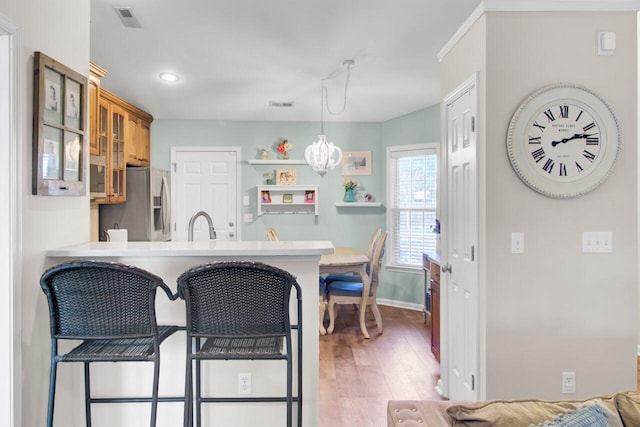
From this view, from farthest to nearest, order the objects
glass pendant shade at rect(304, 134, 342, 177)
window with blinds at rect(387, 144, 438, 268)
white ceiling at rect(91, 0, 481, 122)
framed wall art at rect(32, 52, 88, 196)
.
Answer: window with blinds at rect(387, 144, 438, 268), glass pendant shade at rect(304, 134, 342, 177), white ceiling at rect(91, 0, 481, 122), framed wall art at rect(32, 52, 88, 196)

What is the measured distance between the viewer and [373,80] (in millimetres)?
4340

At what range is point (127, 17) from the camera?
10.3 feet

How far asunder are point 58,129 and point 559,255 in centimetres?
267

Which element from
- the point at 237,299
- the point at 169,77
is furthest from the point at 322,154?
the point at 237,299

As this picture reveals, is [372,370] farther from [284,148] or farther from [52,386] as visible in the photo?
[284,148]

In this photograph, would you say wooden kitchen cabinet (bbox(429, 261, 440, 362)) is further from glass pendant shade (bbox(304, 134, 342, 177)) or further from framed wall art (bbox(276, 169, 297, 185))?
framed wall art (bbox(276, 169, 297, 185))

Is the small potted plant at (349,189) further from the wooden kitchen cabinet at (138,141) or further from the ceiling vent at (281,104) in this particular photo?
the wooden kitchen cabinet at (138,141)

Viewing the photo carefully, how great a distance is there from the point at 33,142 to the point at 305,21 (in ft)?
6.72

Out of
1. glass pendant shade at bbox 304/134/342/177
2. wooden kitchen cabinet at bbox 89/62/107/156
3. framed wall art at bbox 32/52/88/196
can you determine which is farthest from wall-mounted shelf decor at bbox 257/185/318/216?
framed wall art at bbox 32/52/88/196

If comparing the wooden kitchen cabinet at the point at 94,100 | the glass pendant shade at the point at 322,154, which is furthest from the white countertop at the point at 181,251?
the glass pendant shade at the point at 322,154

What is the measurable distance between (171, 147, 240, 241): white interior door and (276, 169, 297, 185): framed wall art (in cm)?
53

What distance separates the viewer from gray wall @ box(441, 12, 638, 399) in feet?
7.63

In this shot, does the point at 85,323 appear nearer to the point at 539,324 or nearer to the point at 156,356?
the point at 156,356

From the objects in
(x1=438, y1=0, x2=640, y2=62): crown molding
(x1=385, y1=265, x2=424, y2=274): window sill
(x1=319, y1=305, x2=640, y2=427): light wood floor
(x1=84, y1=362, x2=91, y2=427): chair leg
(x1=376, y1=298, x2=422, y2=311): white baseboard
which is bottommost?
(x1=319, y1=305, x2=640, y2=427): light wood floor
